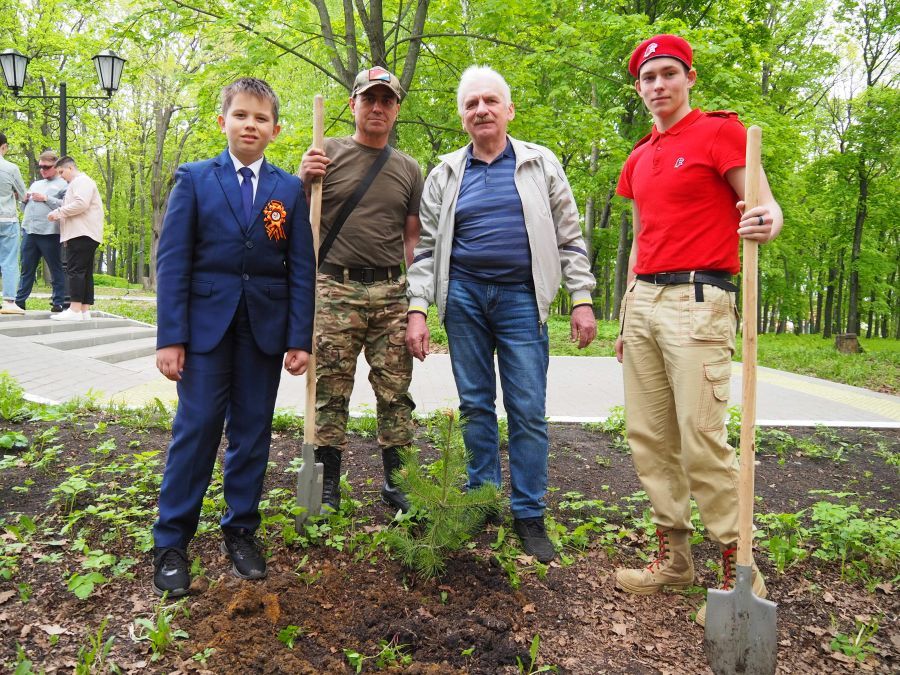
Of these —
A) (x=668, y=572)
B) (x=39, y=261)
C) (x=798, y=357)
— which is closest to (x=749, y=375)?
(x=668, y=572)

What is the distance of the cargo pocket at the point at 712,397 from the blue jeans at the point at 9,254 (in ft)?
32.4

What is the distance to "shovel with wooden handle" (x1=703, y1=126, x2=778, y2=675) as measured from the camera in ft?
7.53

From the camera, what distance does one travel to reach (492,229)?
3197 millimetres

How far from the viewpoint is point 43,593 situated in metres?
2.65

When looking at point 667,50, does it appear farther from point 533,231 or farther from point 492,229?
point 492,229

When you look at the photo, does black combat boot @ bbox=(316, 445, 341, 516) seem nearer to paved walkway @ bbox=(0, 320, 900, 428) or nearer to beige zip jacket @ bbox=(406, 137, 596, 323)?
beige zip jacket @ bbox=(406, 137, 596, 323)

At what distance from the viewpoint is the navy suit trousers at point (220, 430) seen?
2.79m

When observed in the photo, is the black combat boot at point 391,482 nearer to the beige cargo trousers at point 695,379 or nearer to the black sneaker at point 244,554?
the black sneaker at point 244,554

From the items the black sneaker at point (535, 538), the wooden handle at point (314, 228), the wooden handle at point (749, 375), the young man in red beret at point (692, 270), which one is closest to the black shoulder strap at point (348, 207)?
the wooden handle at point (314, 228)

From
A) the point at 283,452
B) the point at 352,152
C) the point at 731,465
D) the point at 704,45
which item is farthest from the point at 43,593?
the point at 704,45

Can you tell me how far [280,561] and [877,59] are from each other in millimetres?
22332

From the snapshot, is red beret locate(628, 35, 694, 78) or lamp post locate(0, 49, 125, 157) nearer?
red beret locate(628, 35, 694, 78)

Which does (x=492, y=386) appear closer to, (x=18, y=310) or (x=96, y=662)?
(x=96, y=662)

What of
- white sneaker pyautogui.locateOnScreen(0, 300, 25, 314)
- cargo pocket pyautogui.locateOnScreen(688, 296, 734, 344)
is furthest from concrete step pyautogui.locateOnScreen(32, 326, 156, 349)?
cargo pocket pyautogui.locateOnScreen(688, 296, 734, 344)
